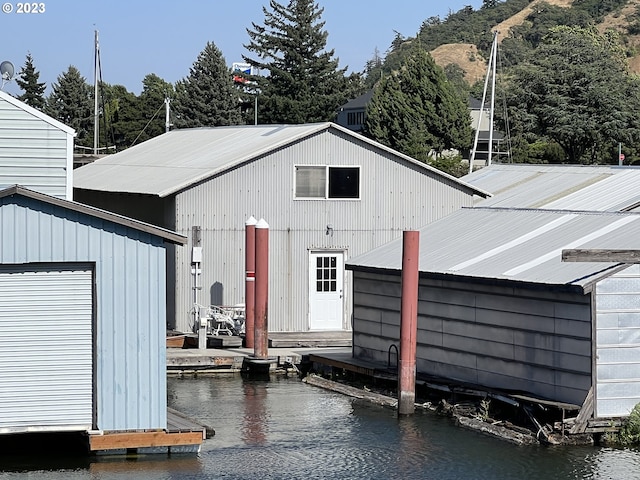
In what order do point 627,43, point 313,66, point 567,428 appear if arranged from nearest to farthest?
point 567,428 → point 313,66 → point 627,43

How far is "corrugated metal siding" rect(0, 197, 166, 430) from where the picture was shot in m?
17.4

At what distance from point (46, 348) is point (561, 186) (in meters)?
15.5

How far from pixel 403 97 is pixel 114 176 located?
46.0 metres

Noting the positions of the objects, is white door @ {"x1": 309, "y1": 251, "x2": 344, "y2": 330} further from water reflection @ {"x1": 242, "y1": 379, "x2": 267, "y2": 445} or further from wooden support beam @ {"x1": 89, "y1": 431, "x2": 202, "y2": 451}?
wooden support beam @ {"x1": 89, "y1": 431, "x2": 202, "y2": 451}

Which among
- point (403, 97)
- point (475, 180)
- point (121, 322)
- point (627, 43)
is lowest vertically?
point (121, 322)

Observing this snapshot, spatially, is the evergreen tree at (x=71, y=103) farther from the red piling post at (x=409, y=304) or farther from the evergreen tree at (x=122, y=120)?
the red piling post at (x=409, y=304)

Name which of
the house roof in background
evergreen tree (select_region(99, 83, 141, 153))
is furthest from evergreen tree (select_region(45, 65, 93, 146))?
the house roof in background

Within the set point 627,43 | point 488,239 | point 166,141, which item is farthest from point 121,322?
point 627,43

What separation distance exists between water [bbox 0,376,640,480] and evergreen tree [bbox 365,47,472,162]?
5550cm

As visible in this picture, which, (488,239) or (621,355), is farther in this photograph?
(488,239)

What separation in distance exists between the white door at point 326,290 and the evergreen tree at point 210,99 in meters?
65.7

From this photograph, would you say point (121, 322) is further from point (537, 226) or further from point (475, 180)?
point (475, 180)

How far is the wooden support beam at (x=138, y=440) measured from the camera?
57.3 ft

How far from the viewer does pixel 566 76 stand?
3184 inches
